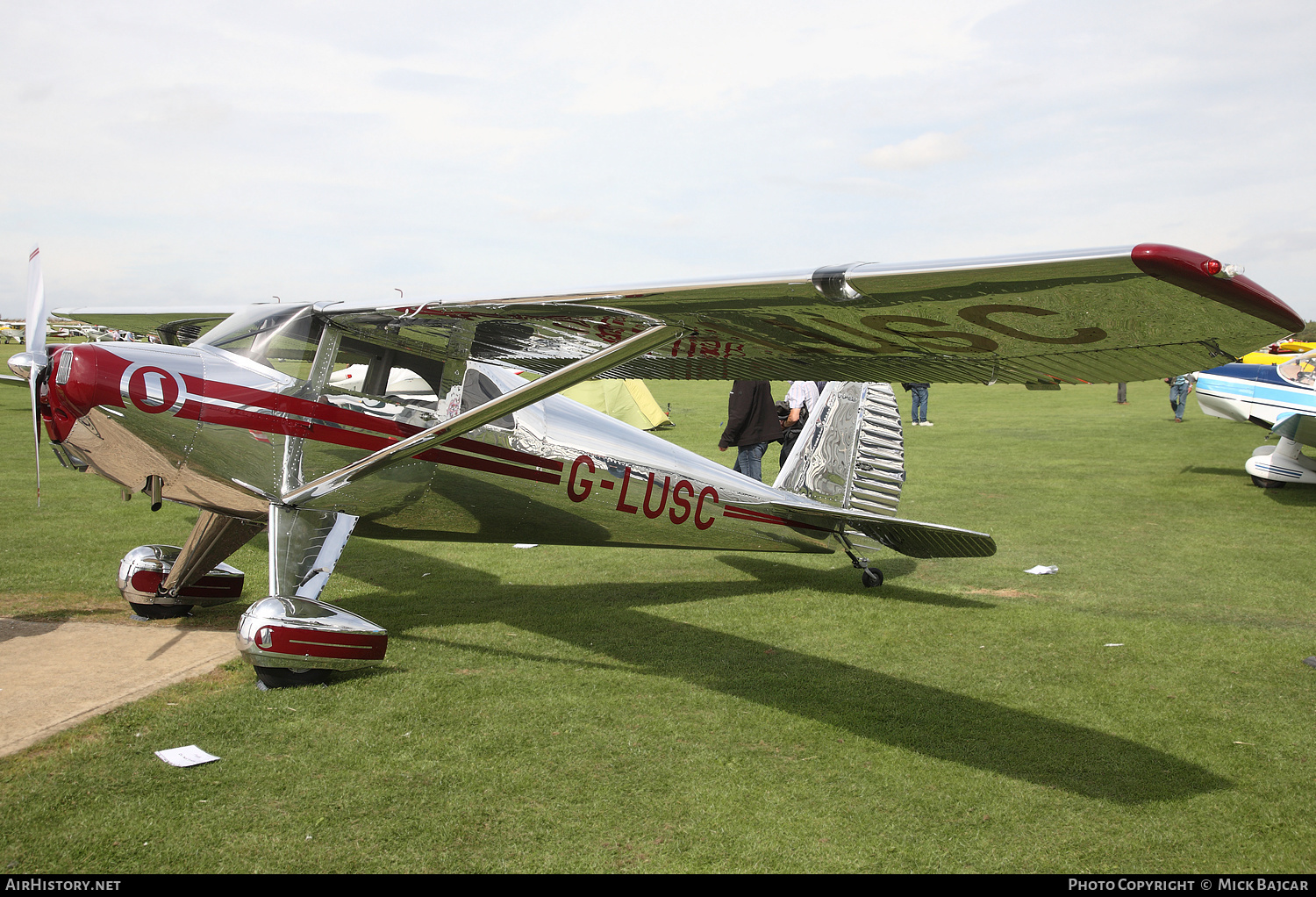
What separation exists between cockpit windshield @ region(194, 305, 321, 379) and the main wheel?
172cm

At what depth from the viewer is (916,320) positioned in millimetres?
3359

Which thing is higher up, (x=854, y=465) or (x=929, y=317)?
(x=929, y=317)

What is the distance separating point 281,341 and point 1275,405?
14358 mm

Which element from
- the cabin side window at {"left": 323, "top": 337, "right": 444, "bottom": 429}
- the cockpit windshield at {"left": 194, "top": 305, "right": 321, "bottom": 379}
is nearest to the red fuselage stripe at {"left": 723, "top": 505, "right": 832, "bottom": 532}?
the cabin side window at {"left": 323, "top": 337, "right": 444, "bottom": 429}

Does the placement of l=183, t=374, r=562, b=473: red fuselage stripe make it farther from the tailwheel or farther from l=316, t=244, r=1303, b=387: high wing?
the tailwheel

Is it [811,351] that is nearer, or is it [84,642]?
[811,351]

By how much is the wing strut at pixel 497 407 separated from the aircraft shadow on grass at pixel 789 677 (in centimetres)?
131

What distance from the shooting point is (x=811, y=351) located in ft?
13.9

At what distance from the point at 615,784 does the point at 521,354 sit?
285 cm

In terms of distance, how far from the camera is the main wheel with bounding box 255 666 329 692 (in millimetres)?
4633

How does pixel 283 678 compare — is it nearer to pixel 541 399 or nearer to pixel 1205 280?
pixel 541 399
